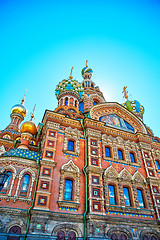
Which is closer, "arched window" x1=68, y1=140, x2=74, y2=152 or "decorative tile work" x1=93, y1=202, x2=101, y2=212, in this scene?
"decorative tile work" x1=93, y1=202, x2=101, y2=212

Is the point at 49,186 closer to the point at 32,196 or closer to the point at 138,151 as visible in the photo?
the point at 32,196

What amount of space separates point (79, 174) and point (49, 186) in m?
1.79

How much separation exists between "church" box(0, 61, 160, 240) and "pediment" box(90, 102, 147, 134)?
107 millimetres

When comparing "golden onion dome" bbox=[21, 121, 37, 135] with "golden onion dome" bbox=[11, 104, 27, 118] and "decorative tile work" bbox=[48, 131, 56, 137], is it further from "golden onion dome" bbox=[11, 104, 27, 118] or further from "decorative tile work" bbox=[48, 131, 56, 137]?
"golden onion dome" bbox=[11, 104, 27, 118]

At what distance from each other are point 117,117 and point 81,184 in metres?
6.67

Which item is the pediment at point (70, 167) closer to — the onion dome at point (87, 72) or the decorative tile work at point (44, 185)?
the decorative tile work at point (44, 185)

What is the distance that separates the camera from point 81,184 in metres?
9.59

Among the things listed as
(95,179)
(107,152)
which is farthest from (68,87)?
(95,179)

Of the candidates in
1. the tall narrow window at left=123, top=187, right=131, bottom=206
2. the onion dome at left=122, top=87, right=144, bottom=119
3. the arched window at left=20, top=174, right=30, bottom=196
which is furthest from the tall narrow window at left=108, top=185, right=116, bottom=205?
the onion dome at left=122, top=87, right=144, bottom=119

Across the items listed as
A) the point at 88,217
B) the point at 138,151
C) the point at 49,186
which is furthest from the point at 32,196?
Answer: the point at 138,151

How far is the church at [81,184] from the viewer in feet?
26.1

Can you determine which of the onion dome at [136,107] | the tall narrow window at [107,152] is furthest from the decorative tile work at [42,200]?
the onion dome at [136,107]

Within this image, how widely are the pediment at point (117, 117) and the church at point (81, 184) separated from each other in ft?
0.35

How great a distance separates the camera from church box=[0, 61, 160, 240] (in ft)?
26.1
